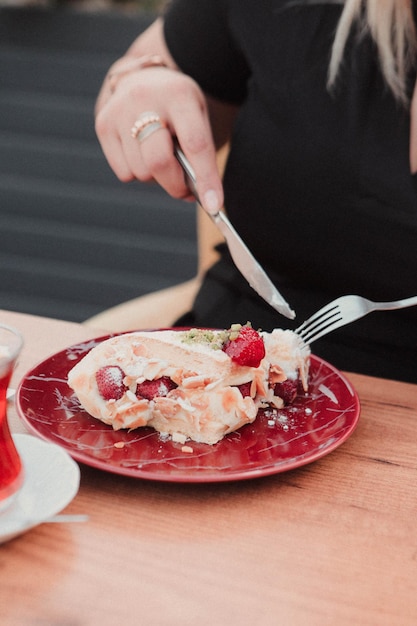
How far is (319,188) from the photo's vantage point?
4.21 ft

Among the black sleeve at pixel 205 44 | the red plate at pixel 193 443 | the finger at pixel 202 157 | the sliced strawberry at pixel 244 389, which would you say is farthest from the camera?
the black sleeve at pixel 205 44

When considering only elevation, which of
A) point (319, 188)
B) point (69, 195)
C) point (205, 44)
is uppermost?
point (205, 44)

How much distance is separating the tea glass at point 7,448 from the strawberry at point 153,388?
→ 6.4 inches

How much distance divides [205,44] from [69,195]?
78.8 inches

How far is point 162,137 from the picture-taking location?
115cm

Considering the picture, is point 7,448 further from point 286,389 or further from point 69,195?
point 69,195

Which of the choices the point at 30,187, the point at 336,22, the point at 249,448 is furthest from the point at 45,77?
the point at 249,448

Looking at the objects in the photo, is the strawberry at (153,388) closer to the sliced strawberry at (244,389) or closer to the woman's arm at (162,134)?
the sliced strawberry at (244,389)

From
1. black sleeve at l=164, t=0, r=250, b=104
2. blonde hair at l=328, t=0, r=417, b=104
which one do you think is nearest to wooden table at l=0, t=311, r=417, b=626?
blonde hair at l=328, t=0, r=417, b=104

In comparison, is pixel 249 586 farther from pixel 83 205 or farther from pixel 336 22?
pixel 83 205

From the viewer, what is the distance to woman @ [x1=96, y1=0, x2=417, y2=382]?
120cm

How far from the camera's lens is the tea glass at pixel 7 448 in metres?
0.68

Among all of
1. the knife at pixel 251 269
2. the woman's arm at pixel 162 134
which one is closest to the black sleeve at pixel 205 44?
the woman's arm at pixel 162 134

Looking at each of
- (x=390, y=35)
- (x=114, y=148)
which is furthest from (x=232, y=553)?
(x=390, y=35)
